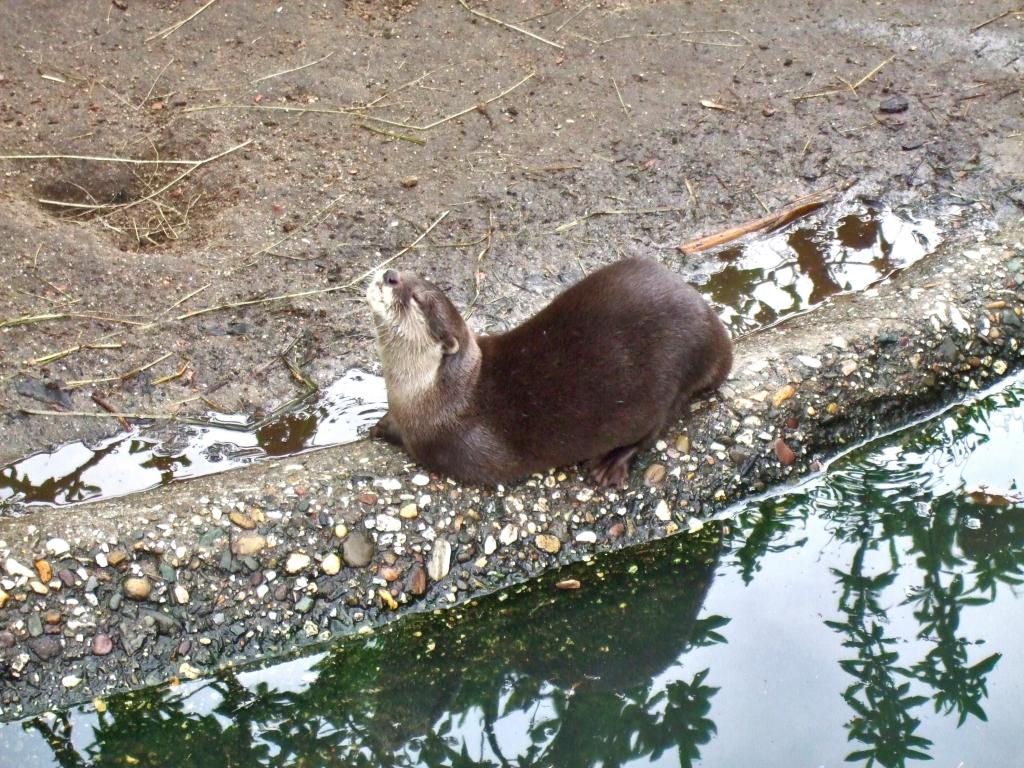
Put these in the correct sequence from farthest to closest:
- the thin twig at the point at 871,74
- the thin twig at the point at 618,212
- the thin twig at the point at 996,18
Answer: the thin twig at the point at 996,18 < the thin twig at the point at 871,74 < the thin twig at the point at 618,212

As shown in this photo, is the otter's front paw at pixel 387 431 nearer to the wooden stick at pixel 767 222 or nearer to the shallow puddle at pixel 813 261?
the shallow puddle at pixel 813 261

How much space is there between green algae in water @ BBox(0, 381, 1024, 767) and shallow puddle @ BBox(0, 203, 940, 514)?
0.74 meters

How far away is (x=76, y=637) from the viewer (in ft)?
10.3

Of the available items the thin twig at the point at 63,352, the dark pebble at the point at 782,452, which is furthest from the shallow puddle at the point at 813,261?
Answer: the thin twig at the point at 63,352

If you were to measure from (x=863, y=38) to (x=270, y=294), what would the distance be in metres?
3.32

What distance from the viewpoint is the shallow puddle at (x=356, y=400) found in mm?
3642

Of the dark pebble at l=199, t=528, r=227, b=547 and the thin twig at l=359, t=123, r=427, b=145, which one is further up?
the thin twig at l=359, t=123, r=427, b=145

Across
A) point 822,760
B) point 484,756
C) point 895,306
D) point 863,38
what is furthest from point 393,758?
point 863,38

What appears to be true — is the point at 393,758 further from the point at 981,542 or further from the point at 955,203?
the point at 955,203

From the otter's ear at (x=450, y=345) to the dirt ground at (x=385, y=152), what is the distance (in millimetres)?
683

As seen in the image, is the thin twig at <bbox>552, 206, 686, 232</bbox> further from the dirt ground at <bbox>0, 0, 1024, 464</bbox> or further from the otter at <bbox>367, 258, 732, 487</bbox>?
the otter at <bbox>367, 258, 732, 487</bbox>

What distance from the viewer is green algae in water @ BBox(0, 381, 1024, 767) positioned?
120 inches

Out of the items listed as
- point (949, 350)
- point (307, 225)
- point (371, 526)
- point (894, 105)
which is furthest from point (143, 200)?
point (894, 105)

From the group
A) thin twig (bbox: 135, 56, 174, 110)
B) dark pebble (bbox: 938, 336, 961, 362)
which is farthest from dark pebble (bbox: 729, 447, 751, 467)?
thin twig (bbox: 135, 56, 174, 110)
